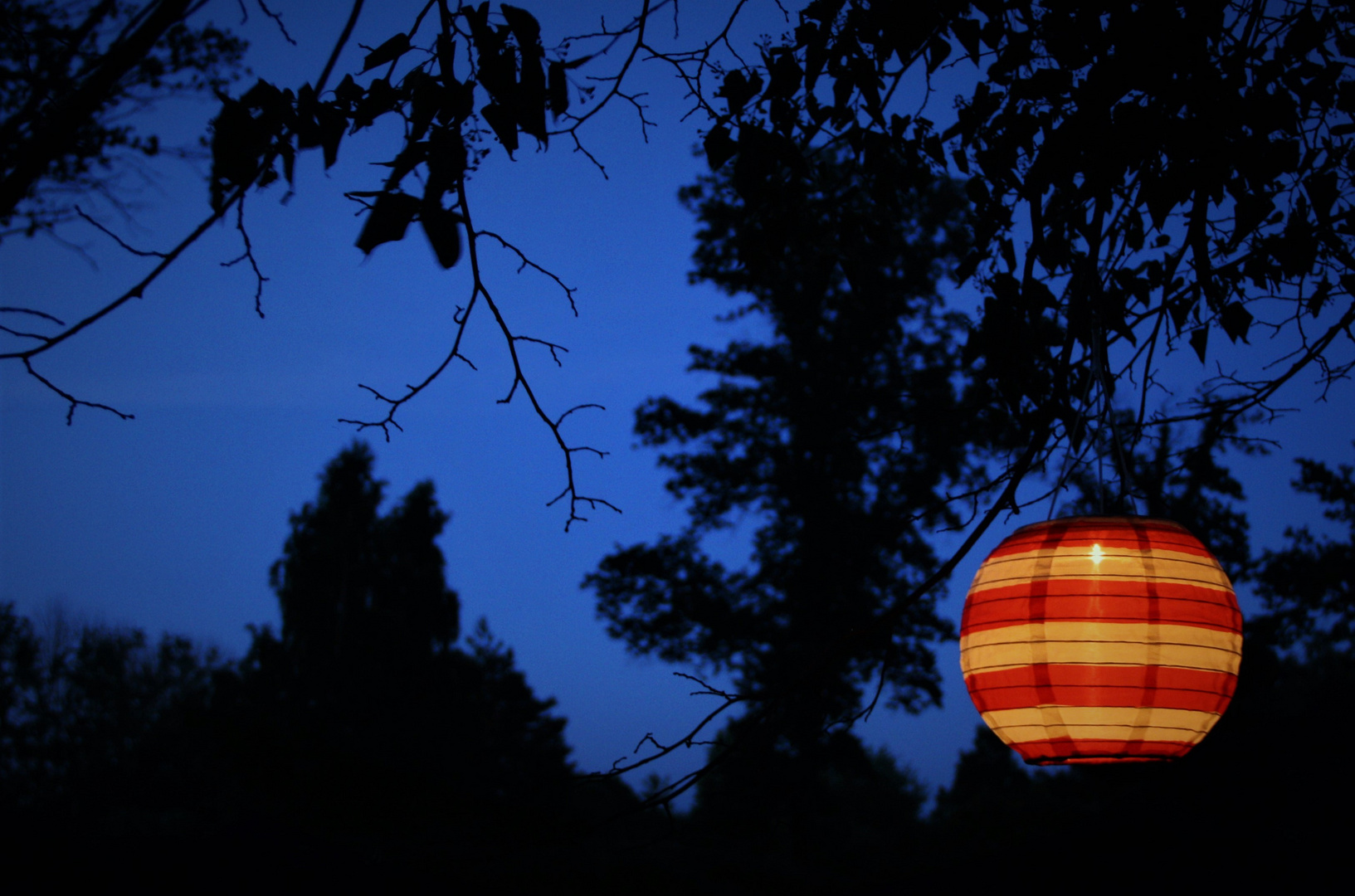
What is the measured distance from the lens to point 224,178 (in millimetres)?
1376

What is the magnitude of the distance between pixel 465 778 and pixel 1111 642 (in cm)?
1115

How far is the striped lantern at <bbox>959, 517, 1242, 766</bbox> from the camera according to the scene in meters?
1.54

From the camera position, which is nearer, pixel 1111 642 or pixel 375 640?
pixel 1111 642

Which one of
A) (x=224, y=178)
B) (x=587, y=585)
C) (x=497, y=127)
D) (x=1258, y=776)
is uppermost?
(x=587, y=585)

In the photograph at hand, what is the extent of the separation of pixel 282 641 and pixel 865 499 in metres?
9.27

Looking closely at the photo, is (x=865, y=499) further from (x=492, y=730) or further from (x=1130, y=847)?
(x=492, y=730)

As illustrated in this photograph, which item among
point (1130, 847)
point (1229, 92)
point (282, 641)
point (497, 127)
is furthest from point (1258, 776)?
point (282, 641)

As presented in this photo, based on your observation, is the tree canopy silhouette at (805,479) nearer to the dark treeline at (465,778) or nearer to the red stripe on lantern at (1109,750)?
the dark treeline at (465,778)

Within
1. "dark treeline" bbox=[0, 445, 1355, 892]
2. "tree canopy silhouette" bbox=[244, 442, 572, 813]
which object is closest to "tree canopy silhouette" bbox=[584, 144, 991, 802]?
"dark treeline" bbox=[0, 445, 1355, 892]

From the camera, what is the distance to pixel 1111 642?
5.01 feet

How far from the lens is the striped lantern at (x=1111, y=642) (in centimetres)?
154

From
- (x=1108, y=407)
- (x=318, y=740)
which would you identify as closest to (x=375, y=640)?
(x=318, y=740)

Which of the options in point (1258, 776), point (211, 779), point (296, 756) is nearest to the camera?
point (1258, 776)

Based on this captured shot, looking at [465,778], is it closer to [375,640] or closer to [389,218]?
[375,640]
